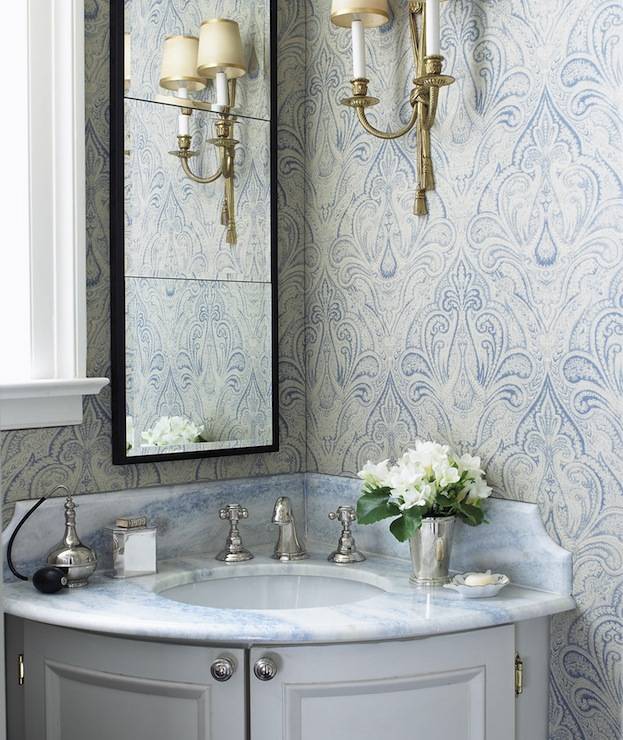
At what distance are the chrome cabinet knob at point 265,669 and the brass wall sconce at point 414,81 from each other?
939 millimetres

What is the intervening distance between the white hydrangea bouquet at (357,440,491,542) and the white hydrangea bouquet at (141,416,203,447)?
1.46ft

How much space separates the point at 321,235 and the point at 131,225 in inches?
17.8

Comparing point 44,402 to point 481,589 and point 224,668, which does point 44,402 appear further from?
point 481,589

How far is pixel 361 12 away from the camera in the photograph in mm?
1954

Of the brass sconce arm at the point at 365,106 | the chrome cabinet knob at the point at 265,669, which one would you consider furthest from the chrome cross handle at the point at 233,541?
the brass sconce arm at the point at 365,106

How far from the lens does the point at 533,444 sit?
1.80 metres

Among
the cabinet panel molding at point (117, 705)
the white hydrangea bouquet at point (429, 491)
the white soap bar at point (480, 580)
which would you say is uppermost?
the white hydrangea bouquet at point (429, 491)

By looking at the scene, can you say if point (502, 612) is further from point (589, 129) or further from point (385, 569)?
point (589, 129)

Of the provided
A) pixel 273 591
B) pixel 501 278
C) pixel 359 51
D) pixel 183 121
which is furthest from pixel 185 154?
pixel 273 591

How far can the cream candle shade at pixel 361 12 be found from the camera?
1.95 metres

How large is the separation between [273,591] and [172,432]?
0.39m

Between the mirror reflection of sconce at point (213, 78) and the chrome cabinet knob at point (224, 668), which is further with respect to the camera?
the mirror reflection of sconce at point (213, 78)

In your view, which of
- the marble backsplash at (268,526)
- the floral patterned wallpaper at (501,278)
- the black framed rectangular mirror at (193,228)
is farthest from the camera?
the black framed rectangular mirror at (193,228)

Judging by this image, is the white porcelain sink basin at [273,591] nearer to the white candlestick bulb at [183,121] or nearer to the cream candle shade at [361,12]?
the white candlestick bulb at [183,121]
